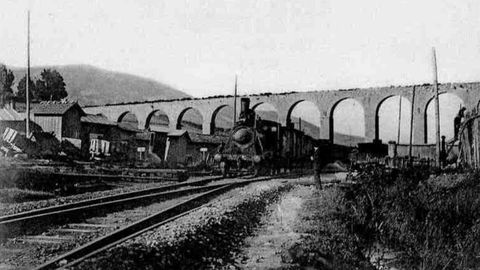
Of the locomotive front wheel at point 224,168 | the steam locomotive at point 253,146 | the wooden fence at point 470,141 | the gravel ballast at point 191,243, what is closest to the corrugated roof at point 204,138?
the steam locomotive at point 253,146

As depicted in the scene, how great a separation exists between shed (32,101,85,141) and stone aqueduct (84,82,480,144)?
18354mm

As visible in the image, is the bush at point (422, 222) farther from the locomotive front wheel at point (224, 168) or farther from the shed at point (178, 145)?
the shed at point (178, 145)

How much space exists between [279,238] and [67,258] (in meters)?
2.66

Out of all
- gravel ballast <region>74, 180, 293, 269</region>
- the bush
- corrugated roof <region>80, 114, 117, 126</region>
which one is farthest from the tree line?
the bush

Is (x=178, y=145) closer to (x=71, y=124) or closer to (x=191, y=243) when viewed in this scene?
(x=71, y=124)

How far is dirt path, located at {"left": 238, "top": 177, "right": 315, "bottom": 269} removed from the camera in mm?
4406

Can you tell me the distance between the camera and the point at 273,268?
4109 millimetres

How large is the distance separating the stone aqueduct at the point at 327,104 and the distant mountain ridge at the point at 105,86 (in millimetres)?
53440

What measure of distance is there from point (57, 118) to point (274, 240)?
24.8m

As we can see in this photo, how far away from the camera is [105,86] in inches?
4523

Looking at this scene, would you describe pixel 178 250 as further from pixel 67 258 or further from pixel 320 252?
pixel 320 252

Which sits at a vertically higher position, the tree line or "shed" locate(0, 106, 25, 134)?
the tree line

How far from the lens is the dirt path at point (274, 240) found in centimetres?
441

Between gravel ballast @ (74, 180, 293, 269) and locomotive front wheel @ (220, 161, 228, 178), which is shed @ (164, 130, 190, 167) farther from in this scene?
gravel ballast @ (74, 180, 293, 269)
